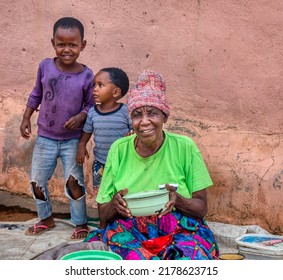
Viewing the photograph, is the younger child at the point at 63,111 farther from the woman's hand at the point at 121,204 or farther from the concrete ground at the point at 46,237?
the woman's hand at the point at 121,204

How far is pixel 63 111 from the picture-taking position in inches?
174

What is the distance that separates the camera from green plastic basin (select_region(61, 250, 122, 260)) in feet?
10.0

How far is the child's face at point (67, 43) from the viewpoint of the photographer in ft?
14.1

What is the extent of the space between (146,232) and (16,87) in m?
2.46

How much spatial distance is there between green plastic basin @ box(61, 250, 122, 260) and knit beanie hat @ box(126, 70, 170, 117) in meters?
0.85

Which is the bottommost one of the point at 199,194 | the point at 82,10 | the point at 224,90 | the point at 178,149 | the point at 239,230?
the point at 239,230

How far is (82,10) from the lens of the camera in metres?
5.14

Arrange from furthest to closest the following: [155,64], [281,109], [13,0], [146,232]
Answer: [13,0]
[155,64]
[281,109]
[146,232]

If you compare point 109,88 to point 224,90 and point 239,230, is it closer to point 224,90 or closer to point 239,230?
point 224,90

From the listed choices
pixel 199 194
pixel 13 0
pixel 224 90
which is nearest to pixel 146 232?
pixel 199 194

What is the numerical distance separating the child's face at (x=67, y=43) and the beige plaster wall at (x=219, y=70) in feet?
2.47

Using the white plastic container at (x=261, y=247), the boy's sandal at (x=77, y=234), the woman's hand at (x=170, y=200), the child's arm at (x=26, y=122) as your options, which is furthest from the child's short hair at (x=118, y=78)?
the white plastic container at (x=261, y=247)
